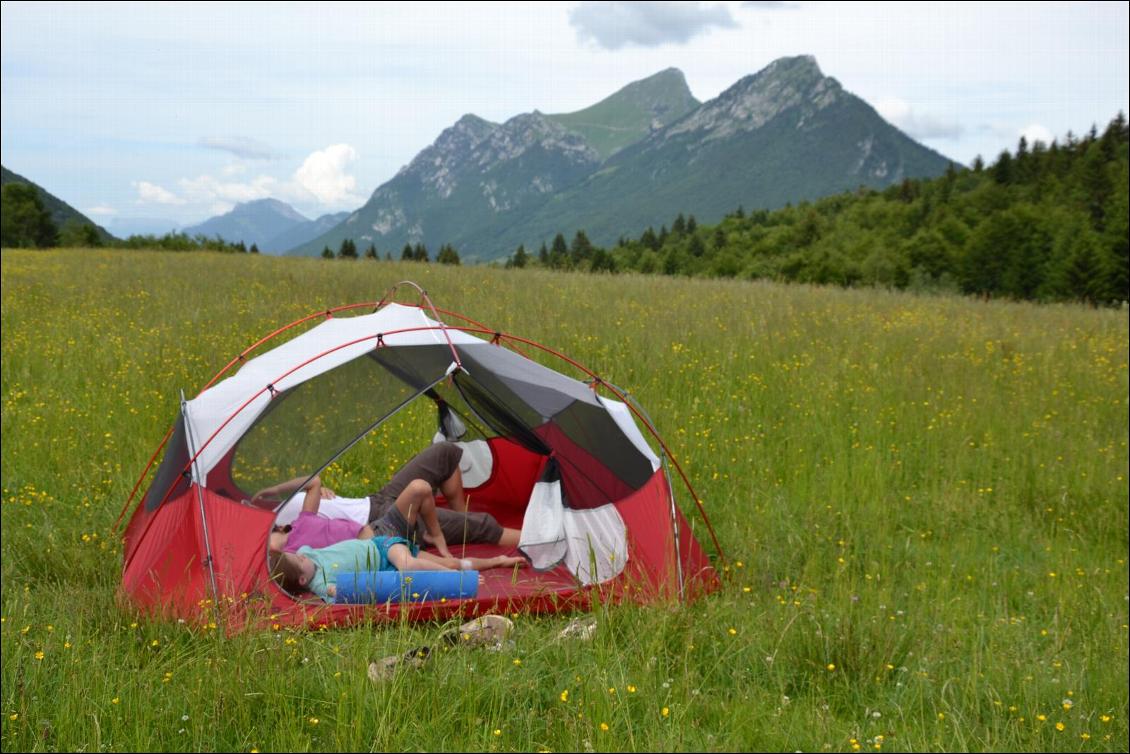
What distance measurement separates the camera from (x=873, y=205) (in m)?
82.2

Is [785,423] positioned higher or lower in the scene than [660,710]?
higher

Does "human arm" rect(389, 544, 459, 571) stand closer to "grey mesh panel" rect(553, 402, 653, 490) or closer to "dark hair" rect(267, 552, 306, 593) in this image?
"dark hair" rect(267, 552, 306, 593)

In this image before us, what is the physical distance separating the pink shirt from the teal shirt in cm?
14

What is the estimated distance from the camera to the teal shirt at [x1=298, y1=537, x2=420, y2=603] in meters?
4.37

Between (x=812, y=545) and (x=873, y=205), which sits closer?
(x=812, y=545)

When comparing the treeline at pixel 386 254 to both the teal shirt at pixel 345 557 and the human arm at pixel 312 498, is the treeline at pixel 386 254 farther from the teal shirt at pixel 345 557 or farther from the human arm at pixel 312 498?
the teal shirt at pixel 345 557

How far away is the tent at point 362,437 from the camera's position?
4.07 metres

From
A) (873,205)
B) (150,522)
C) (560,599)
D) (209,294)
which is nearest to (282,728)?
(560,599)

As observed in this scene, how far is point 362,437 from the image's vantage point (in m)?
4.92

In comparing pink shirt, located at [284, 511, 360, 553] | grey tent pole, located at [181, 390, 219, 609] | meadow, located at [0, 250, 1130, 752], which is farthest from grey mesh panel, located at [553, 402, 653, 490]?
grey tent pole, located at [181, 390, 219, 609]

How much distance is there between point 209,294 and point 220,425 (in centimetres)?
806

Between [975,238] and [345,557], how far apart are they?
60.1m

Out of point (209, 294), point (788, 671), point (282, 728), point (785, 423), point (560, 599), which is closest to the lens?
point (282, 728)

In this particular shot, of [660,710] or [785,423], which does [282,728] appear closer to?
[660,710]
